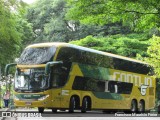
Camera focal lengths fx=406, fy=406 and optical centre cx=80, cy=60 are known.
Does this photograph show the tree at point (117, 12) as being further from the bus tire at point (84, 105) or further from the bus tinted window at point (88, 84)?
the bus tire at point (84, 105)

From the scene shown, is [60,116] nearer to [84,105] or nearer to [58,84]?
[58,84]

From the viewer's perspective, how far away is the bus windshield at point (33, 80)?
66.9ft

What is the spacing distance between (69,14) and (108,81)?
14678 millimetres

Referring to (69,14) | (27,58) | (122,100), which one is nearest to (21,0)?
(27,58)

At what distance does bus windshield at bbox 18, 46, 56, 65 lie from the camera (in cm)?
2068

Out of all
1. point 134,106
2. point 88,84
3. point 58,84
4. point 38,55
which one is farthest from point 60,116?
point 134,106

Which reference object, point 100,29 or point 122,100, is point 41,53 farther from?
point 100,29

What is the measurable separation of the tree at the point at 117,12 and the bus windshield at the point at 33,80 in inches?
401

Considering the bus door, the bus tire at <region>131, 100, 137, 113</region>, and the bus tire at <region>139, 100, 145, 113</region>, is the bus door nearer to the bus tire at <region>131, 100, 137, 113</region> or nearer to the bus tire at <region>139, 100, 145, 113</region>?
the bus tire at <region>131, 100, 137, 113</region>

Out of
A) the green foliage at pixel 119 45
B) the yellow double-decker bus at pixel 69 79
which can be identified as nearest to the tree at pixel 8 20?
the yellow double-decker bus at pixel 69 79

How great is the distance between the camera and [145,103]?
28.6 m

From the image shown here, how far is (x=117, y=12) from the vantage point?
10.0 meters

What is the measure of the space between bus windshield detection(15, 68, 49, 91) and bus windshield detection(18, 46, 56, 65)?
0.51 m

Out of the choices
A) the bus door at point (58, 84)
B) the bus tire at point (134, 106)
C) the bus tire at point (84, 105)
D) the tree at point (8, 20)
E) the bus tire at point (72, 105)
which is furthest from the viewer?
the bus tire at point (134, 106)
